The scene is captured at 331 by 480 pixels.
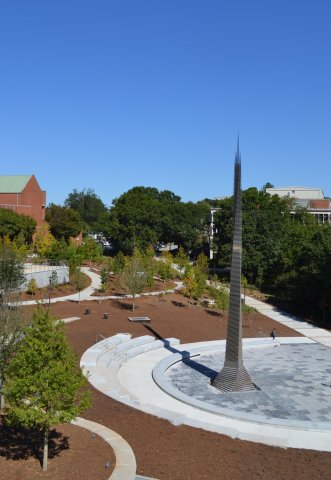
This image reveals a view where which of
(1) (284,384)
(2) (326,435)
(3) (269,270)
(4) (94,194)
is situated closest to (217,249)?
(3) (269,270)

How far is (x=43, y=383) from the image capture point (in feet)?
36.3

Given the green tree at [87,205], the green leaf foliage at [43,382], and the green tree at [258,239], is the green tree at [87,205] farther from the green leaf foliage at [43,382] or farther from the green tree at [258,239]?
the green leaf foliage at [43,382]

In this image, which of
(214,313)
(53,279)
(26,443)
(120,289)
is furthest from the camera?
(120,289)

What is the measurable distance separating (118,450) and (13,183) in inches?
2900

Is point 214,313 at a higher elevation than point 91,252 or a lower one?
lower

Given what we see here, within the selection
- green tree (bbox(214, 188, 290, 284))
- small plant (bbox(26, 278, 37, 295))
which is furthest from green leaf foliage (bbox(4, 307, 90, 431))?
green tree (bbox(214, 188, 290, 284))

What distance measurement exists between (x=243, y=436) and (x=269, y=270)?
47.5 metres

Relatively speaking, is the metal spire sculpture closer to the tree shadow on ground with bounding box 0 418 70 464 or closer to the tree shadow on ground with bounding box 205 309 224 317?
the tree shadow on ground with bounding box 0 418 70 464

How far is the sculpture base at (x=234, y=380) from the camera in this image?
19688 millimetres

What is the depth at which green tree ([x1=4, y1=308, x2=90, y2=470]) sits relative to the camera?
1108 centimetres

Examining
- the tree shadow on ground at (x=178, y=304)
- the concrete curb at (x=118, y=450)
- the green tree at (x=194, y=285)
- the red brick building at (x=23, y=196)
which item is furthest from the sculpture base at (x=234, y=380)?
the red brick building at (x=23, y=196)

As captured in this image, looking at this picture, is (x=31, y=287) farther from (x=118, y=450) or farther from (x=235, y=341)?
(x=118, y=450)

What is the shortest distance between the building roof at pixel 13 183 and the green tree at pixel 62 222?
600cm

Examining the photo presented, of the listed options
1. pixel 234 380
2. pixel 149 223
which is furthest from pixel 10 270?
pixel 149 223
